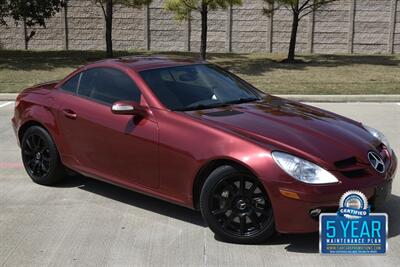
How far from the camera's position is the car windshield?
516 centimetres

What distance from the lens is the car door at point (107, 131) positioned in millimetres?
4969

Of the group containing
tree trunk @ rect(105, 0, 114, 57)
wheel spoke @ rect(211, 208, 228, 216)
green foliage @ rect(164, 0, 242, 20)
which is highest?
green foliage @ rect(164, 0, 242, 20)

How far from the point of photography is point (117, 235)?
187 inches

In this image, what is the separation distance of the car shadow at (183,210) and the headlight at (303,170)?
2.05 ft

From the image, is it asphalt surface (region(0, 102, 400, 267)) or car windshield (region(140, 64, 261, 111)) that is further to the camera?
car windshield (region(140, 64, 261, 111))

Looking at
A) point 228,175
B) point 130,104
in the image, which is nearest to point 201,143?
point 228,175

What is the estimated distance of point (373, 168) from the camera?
4.42m

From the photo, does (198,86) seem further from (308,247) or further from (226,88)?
(308,247)

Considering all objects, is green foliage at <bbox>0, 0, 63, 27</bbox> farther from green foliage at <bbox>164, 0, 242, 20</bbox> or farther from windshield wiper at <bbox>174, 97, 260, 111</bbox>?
windshield wiper at <bbox>174, 97, 260, 111</bbox>

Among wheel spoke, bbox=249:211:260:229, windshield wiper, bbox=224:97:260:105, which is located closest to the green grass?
windshield wiper, bbox=224:97:260:105

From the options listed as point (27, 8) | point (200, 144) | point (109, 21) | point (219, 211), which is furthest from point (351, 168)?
point (27, 8)

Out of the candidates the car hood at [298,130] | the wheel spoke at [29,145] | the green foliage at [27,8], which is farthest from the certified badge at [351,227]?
the green foliage at [27,8]

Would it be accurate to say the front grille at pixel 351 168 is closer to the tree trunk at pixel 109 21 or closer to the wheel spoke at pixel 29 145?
the wheel spoke at pixel 29 145

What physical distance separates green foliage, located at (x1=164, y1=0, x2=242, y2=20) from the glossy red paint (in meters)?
13.9
